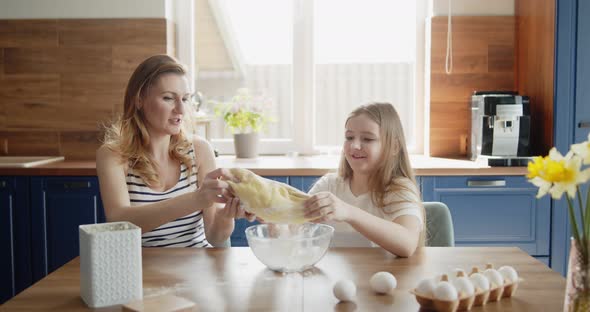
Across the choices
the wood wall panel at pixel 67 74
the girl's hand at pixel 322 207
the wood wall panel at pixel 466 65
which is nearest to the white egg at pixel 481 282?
the girl's hand at pixel 322 207

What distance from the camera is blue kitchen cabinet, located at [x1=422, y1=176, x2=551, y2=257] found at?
118 inches

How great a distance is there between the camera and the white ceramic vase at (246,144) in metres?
A: 3.40

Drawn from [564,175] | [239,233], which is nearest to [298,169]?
[239,233]

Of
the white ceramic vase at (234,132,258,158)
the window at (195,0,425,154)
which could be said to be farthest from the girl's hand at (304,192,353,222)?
the window at (195,0,425,154)

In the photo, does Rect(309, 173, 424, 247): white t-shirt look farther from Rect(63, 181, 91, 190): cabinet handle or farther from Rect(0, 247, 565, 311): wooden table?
Rect(63, 181, 91, 190): cabinet handle

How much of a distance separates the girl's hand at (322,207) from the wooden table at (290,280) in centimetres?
12

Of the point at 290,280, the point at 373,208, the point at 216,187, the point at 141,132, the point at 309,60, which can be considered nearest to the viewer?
the point at 290,280

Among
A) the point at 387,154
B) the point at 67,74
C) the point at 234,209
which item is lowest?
the point at 234,209

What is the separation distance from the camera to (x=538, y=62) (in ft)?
10.6

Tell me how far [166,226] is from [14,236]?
1.51 metres

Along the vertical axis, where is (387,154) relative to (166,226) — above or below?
above

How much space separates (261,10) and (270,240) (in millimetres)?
2534

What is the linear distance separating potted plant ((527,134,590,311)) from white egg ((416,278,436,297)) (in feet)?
0.82

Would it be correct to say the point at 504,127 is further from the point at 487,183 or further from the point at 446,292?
the point at 446,292
